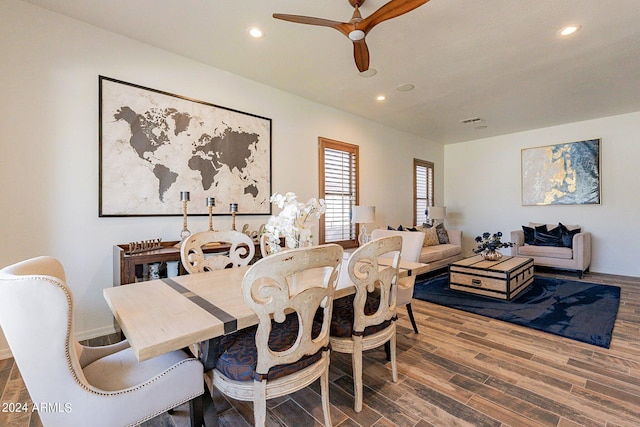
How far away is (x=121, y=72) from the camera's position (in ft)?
9.29

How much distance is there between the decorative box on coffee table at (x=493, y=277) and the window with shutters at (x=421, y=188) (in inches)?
95.3

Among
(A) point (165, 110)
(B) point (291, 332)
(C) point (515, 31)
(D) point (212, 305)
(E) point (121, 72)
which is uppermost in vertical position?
(C) point (515, 31)

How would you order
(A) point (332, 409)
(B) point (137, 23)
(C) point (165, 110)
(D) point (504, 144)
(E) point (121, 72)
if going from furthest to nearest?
1. (D) point (504, 144)
2. (C) point (165, 110)
3. (E) point (121, 72)
4. (B) point (137, 23)
5. (A) point (332, 409)

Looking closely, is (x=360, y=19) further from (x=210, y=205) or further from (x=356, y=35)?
(x=210, y=205)

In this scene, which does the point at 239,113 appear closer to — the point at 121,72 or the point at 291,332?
the point at 121,72

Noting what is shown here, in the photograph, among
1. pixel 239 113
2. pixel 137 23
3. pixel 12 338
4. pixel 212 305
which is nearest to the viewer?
pixel 12 338

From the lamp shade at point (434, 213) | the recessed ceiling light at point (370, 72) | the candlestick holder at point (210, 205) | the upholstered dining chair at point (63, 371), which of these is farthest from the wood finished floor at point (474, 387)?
the lamp shade at point (434, 213)

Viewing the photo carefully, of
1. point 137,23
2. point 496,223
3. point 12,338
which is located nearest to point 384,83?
point 137,23

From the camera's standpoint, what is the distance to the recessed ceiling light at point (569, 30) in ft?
8.66

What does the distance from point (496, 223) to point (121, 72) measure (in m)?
7.29

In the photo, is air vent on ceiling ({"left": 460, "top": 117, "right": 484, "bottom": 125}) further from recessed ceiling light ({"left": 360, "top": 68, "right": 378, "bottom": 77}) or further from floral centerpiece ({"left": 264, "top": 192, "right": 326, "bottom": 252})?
floral centerpiece ({"left": 264, "top": 192, "right": 326, "bottom": 252})

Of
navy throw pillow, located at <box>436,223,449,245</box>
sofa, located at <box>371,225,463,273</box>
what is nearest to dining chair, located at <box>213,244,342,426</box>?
sofa, located at <box>371,225,463,273</box>

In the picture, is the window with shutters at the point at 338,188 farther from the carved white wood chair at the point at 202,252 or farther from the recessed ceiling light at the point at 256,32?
the carved white wood chair at the point at 202,252

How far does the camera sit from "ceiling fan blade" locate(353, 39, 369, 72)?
2333mm
